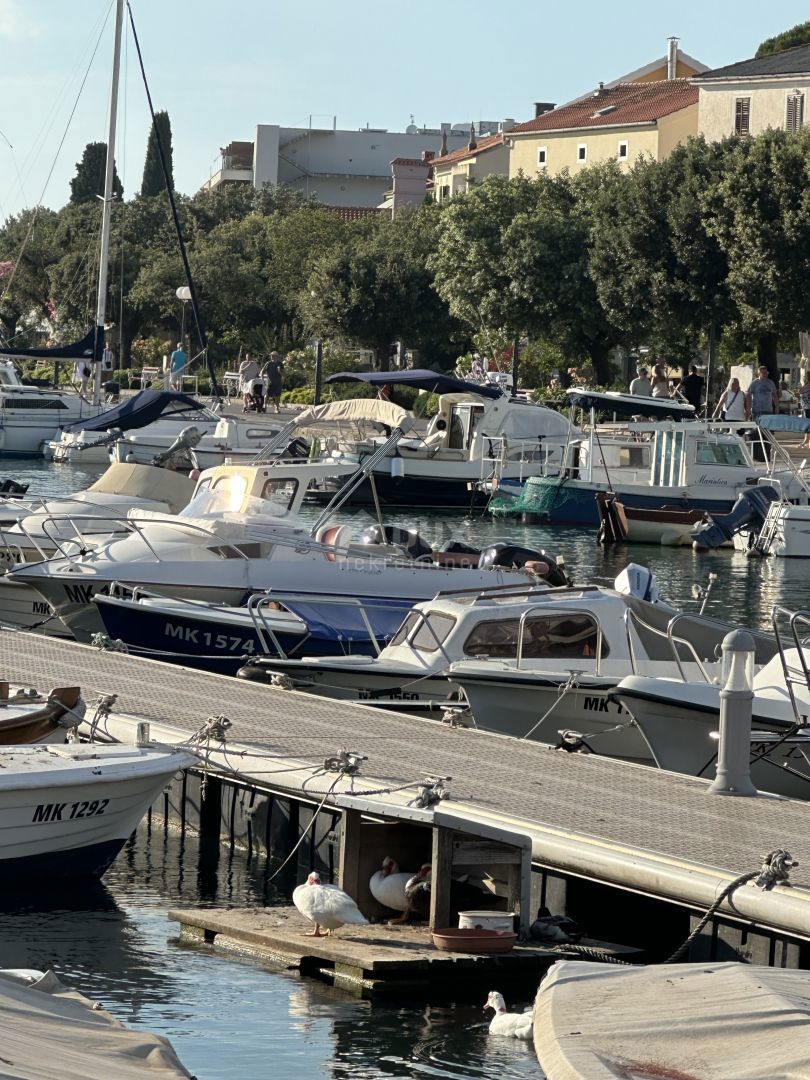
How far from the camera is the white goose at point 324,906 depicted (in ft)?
39.1

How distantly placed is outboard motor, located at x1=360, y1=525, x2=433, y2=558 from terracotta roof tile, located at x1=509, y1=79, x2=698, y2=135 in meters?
66.5

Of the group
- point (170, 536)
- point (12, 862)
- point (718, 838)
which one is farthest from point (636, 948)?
point (170, 536)

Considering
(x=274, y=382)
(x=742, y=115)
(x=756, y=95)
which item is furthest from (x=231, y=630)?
(x=742, y=115)

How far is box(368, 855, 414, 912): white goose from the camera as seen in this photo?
12.5 meters

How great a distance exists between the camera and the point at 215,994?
37.4ft

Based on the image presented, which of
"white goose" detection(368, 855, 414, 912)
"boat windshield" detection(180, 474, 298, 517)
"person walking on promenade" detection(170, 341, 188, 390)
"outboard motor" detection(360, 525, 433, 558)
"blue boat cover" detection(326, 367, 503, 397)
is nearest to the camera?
"white goose" detection(368, 855, 414, 912)

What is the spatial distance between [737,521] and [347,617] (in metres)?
20.1

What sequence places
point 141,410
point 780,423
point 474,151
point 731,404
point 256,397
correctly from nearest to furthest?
point 780,423, point 141,410, point 731,404, point 256,397, point 474,151

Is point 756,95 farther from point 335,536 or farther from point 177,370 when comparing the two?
point 335,536

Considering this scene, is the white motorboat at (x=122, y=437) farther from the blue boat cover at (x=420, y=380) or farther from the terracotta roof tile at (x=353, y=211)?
the terracotta roof tile at (x=353, y=211)

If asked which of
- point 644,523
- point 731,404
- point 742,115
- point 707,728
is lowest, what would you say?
point 707,728

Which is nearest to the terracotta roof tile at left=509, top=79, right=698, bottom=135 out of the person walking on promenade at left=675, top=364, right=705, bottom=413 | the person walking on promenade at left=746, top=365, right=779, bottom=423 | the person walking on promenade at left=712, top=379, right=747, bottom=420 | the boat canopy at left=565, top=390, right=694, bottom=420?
the person walking on promenade at left=675, top=364, right=705, bottom=413

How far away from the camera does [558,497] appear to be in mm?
43531

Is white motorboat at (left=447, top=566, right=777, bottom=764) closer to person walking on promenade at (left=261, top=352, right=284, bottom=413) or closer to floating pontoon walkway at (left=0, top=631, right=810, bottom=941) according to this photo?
floating pontoon walkway at (left=0, top=631, right=810, bottom=941)
